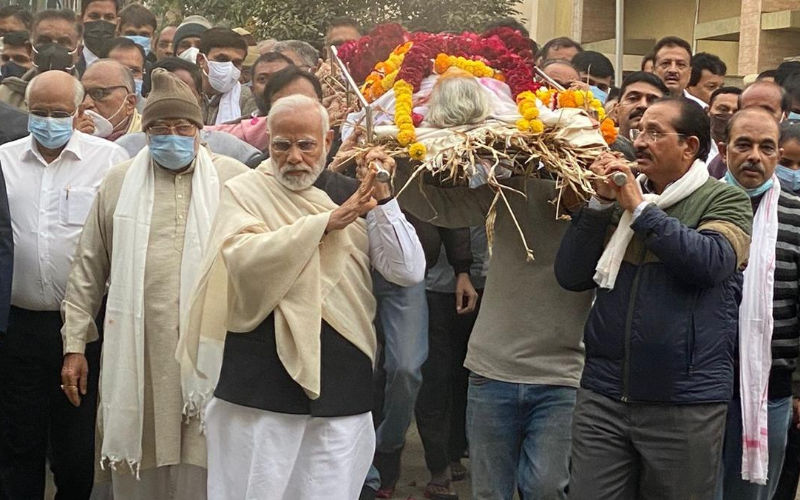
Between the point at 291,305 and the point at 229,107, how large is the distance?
14.7ft

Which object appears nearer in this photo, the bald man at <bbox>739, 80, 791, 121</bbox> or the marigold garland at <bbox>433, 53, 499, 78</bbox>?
the marigold garland at <bbox>433, 53, 499, 78</bbox>

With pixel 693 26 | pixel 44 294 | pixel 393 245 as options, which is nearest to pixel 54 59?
pixel 44 294

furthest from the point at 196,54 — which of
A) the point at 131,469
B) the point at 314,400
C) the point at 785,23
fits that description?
the point at 785,23

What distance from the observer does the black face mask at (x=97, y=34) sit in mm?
10938

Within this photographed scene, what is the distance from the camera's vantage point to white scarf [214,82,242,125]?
31.8 feet

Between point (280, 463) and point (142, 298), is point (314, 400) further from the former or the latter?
point (142, 298)

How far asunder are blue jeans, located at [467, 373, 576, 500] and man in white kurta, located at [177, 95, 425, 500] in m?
0.64

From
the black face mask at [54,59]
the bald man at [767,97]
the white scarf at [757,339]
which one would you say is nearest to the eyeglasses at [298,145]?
the white scarf at [757,339]

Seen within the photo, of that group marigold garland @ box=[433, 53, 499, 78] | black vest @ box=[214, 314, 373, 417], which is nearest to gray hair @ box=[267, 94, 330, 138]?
marigold garland @ box=[433, 53, 499, 78]

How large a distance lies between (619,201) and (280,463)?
5.55 ft

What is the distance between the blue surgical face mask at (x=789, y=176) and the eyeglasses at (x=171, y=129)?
2860mm

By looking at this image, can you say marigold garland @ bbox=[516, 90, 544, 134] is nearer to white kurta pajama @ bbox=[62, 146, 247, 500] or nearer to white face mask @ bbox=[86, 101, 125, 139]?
white kurta pajama @ bbox=[62, 146, 247, 500]

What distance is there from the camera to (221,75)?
9719 millimetres

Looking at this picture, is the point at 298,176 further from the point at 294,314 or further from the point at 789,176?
the point at 789,176
